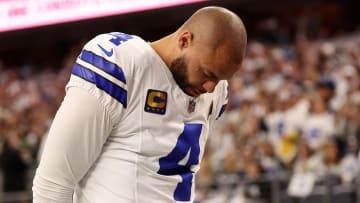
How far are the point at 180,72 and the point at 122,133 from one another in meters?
0.23

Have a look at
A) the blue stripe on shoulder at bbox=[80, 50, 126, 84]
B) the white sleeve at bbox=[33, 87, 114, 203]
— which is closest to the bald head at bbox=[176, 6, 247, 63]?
the blue stripe on shoulder at bbox=[80, 50, 126, 84]

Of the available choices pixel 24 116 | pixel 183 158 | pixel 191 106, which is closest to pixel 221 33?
pixel 191 106

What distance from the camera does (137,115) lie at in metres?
A: 1.97

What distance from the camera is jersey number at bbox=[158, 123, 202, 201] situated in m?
2.03

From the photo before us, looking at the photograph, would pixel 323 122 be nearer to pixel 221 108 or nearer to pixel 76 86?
pixel 221 108

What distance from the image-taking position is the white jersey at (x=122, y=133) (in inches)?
73.9

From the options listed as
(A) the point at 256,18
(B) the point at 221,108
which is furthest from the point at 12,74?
(B) the point at 221,108

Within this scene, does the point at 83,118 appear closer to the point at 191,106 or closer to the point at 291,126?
the point at 191,106

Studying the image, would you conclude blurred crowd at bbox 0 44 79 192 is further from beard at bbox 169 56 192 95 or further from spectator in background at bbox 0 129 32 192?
beard at bbox 169 56 192 95

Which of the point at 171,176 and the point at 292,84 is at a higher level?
the point at 171,176

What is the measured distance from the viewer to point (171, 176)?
205cm

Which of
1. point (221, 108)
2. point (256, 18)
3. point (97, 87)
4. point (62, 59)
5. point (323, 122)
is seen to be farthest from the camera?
point (62, 59)

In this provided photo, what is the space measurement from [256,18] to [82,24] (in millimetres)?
4067

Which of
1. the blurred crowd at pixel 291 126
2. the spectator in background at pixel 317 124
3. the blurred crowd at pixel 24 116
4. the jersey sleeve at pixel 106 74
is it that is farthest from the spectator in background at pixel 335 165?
the jersey sleeve at pixel 106 74
